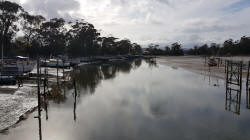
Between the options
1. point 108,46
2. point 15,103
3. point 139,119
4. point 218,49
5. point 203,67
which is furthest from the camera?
point 218,49

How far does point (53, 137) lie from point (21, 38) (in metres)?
68.8

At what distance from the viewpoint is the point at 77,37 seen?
90188mm

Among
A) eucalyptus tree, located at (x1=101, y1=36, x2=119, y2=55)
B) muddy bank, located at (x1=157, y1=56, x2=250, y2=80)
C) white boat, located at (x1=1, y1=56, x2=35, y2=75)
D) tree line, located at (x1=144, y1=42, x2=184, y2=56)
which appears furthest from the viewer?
tree line, located at (x1=144, y1=42, x2=184, y2=56)

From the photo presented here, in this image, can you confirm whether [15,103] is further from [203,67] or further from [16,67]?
[203,67]

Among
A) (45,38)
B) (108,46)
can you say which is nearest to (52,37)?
(45,38)

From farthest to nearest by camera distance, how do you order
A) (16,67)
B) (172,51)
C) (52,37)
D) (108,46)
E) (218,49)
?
(172,51) → (218,49) → (108,46) → (52,37) → (16,67)

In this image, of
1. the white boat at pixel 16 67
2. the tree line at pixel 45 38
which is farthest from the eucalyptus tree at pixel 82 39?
the white boat at pixel 16 67

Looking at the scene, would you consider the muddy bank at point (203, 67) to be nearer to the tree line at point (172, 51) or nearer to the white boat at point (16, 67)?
the white boat at point (16, 67)

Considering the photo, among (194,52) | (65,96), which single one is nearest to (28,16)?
(65,96)

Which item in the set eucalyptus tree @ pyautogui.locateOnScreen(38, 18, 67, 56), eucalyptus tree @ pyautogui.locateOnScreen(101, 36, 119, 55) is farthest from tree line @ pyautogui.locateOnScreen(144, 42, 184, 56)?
eucalyptus tree @ pyautogui.locateOnScreen(38, 18, 67, 56)

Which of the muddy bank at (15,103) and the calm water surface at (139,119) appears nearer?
the calm water surface at (139,119)

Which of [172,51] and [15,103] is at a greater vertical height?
[172,51]

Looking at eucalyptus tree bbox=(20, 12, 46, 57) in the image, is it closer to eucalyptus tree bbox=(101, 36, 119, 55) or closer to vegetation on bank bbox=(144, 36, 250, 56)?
eucalyptus tree bbox=(101, 36, 119, 55)

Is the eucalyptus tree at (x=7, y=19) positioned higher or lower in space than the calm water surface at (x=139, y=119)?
higher
